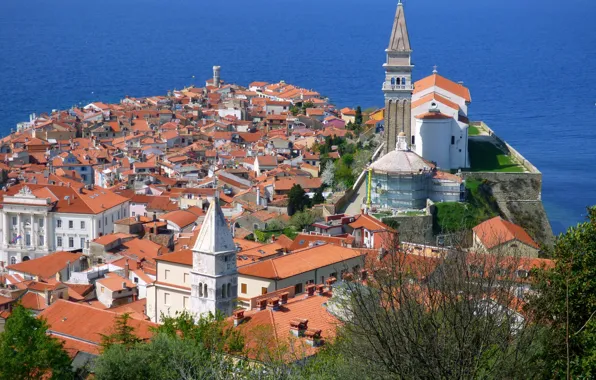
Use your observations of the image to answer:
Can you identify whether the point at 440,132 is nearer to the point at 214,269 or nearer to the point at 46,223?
the point at 46,223

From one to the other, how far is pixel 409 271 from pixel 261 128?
4447cm

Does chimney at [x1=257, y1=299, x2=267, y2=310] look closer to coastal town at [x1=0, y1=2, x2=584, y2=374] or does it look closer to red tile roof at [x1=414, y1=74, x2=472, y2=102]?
coastal town at [x1=0, y1=2, x2=584, y2=374]

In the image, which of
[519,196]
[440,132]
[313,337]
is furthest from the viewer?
[440,132]

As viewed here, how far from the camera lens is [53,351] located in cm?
1670

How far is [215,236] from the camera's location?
20.8 m

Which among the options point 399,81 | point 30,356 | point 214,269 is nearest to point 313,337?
point 30,356

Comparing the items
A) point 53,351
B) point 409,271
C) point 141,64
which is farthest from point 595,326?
point 141,64

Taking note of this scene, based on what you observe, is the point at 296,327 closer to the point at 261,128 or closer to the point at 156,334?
the point at 156,334

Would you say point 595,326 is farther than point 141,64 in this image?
No

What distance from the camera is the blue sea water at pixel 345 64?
201 ft

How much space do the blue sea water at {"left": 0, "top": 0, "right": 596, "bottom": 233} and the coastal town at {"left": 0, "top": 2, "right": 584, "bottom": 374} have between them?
20.0ft

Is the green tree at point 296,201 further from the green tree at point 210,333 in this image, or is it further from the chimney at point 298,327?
the chimney at point 298,327

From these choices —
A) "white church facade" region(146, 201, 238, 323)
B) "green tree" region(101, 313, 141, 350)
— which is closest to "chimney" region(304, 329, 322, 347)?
"green tree" region(101, 313, 141, 350)

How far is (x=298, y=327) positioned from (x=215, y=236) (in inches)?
184
